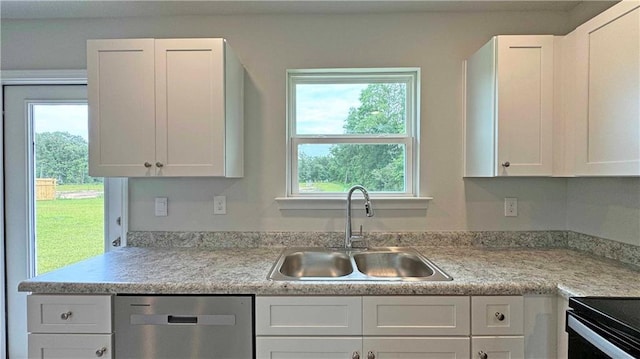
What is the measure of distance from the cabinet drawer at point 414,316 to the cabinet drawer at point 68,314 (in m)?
1.11

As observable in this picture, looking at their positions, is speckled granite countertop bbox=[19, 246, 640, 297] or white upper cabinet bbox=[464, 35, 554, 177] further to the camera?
white upper cabinet bbox=[464, 35, 554, 177]

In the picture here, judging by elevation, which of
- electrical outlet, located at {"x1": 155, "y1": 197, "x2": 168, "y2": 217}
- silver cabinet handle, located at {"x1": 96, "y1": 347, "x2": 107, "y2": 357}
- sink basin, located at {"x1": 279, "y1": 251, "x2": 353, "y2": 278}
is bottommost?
silver cabinet handle, located at {"x1": 96, "y1": 347, "x2": 107, "y2": 357}

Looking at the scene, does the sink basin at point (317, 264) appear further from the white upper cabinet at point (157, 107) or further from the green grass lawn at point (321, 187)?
the white upper cabinet at point (157, 107)

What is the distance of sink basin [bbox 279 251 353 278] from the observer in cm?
188

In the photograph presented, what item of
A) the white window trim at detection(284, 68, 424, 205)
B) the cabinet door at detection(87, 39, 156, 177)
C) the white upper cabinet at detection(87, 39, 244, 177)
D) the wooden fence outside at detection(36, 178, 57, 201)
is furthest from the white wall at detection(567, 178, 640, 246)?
the wooden fence outside at detection(36, 178, 57, 201)

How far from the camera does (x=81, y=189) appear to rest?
216 cm

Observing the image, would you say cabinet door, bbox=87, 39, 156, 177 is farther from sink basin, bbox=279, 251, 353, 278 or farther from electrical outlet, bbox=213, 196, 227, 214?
sink basin, bbox=279, 251, 353, 278

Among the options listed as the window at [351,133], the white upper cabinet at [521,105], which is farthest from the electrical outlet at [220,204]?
the white upper cabinet at [521,105]

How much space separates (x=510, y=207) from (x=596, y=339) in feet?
3.63

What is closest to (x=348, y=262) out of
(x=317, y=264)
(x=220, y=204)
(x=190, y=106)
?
(x=317, y=264)

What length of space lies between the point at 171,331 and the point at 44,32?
206 centimetres

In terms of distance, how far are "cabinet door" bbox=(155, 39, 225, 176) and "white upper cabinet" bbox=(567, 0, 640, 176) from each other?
180 cm

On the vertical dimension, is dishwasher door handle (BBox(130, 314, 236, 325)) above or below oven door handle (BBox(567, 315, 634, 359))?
below

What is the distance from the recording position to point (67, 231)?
2.18m
